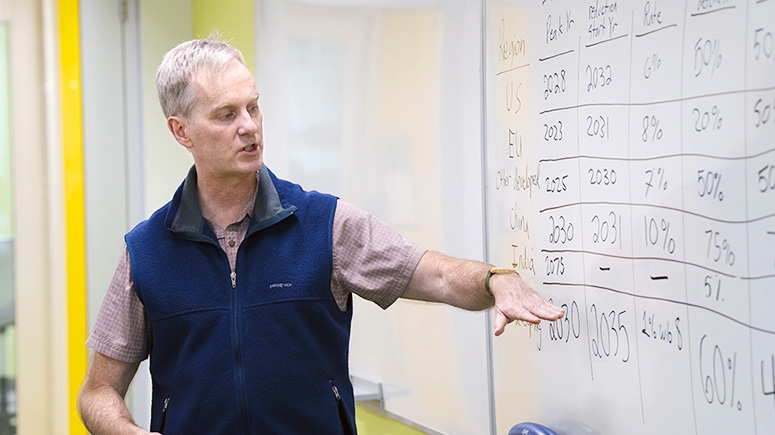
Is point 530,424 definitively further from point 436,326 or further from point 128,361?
point 128,361

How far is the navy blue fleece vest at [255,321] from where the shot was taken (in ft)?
5.66

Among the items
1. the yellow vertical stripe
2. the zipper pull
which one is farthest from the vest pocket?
the yellow vertical stripe

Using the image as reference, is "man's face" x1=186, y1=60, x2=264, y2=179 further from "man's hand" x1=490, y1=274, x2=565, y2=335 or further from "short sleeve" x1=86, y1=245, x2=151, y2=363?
"man's hand" x1=490, y1=274, x2=565, y2=335

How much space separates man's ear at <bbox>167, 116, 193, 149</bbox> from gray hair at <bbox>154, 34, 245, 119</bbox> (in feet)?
0.04

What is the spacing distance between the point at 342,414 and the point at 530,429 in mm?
362

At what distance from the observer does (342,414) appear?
1.79 metres

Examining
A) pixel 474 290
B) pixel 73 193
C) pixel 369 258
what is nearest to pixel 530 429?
pixel 474 290

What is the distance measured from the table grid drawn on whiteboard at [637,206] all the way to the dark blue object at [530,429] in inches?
1.3

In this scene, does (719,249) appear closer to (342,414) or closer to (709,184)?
(709,184)

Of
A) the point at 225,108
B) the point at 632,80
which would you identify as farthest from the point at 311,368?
the point at 632,80

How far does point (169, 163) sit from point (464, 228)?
6.65 feet

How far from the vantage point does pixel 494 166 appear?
1.90m

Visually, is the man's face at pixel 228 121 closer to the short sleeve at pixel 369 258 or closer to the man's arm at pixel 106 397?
the short sleeve at pixel 369 258

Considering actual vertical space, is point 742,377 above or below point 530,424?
above
